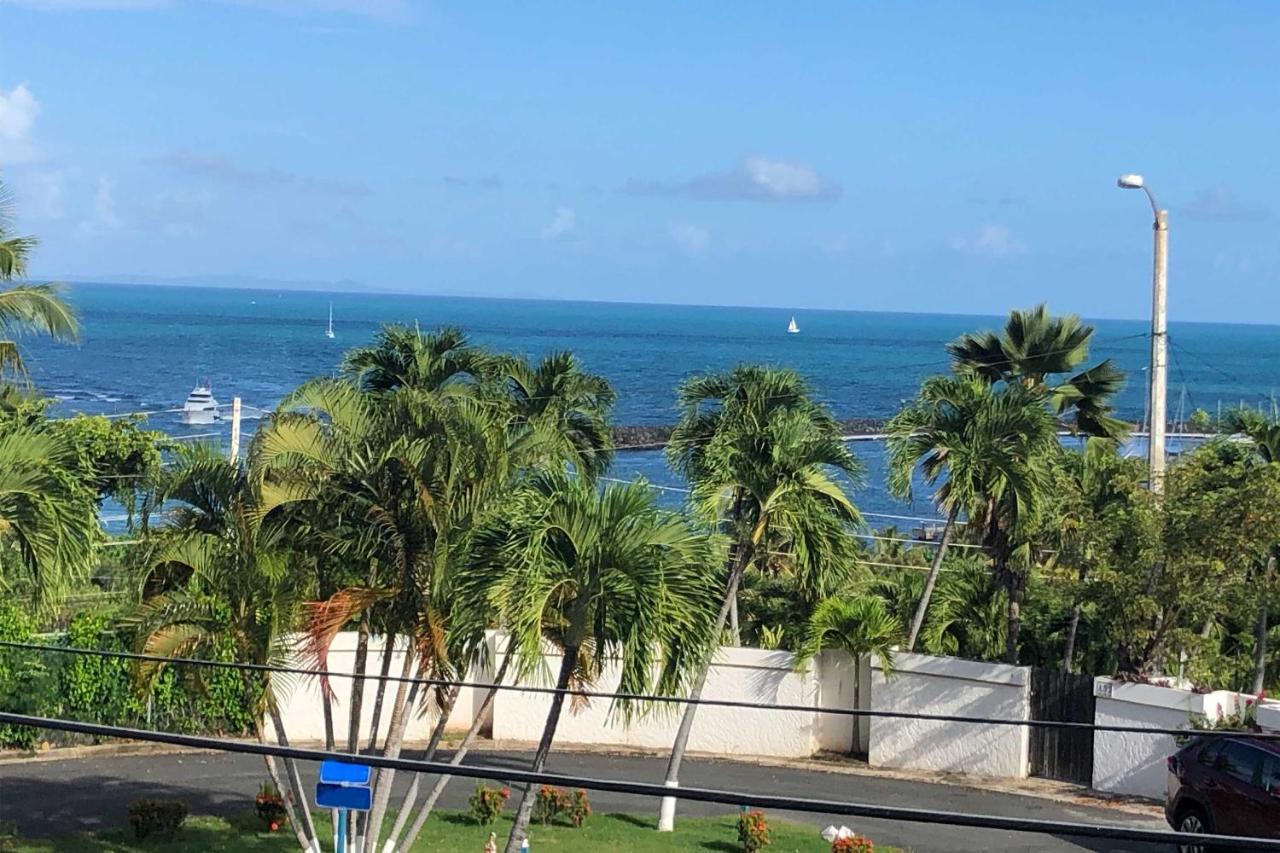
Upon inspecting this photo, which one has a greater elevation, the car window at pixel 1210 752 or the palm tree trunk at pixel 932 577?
the palm tree trunk at pixel 932 577

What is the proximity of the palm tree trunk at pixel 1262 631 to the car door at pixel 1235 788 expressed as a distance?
569 cm

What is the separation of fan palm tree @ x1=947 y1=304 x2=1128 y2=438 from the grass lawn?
867 centimetres

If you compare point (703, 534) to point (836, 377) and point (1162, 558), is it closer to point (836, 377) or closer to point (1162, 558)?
point (1162, 558)

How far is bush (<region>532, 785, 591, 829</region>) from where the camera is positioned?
1739cm

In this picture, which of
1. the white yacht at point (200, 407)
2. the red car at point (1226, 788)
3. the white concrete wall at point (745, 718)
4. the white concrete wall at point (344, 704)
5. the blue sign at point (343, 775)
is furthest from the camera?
the white yacht at point (200, 407)

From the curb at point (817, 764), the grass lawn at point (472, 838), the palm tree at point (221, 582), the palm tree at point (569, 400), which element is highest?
the palm tree at point (569, 400)

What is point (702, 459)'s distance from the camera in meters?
18.7

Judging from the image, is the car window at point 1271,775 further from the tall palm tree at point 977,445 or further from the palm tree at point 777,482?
the tall palm tree at point 977,445

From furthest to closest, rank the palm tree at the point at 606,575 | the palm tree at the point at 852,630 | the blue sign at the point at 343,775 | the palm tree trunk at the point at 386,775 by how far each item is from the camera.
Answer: the palm tree at the point at 852,630
the palm tree trunk at the point at 386,775
the palm tree at the point at 606,575
the blue sign at the point at 343,775

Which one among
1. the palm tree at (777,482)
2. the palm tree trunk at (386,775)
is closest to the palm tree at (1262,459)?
the palm tree at (777,482)

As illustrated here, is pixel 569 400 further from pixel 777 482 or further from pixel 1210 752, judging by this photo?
pixel 1210 752

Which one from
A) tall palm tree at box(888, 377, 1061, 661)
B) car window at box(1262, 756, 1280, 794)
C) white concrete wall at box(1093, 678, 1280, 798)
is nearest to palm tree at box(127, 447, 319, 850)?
car window at box(1262, 756, 1280, 794)

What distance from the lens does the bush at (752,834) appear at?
52.8ft

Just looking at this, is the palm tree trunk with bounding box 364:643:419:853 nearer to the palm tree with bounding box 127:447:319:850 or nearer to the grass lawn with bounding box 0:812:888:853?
the palm tree with bounding box 127:447:319:850
